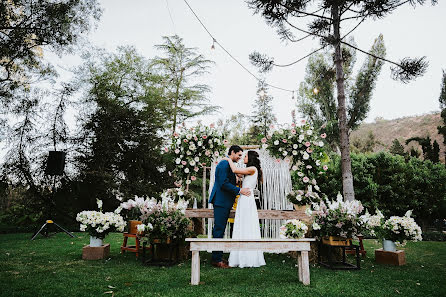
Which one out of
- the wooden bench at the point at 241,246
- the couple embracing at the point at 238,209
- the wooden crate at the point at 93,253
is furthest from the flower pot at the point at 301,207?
the wooden crate at the point at 93,253

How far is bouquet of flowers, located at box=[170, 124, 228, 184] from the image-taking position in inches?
219

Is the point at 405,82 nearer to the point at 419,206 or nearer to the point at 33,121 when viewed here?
Result: the point at 419,206

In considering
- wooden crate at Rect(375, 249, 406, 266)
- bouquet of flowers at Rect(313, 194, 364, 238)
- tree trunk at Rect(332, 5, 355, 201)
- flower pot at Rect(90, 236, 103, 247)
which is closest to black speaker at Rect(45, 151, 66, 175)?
flower pot at Rect(90, 236, 103, 247)

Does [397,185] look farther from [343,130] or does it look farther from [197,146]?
[197,146]

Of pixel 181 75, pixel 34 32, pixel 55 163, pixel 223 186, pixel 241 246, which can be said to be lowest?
pixel 241 246

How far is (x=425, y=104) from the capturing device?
42.4 m

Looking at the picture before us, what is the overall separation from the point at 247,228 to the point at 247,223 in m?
0.08

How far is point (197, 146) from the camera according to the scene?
5.61 meters

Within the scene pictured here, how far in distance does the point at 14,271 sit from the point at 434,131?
46361 millimetres

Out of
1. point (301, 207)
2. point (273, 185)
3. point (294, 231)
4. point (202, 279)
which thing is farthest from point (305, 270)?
point (273, 185)

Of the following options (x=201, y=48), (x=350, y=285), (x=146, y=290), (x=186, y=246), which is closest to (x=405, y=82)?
(x=350, y=285)

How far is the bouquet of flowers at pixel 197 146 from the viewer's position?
5.57 metres

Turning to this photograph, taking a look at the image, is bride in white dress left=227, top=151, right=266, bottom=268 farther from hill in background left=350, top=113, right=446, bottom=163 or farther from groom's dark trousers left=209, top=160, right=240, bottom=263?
hill in background left=350, top=113, right=446, bottom=163

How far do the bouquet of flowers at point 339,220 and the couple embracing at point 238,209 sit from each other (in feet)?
3.36
